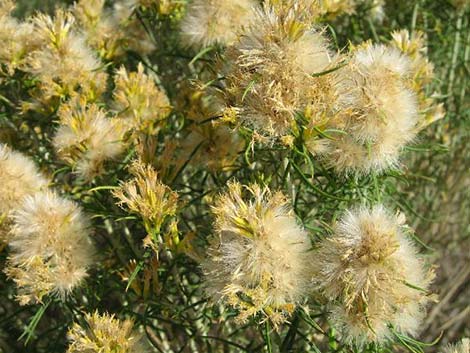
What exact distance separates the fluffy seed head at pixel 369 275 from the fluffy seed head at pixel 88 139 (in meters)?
0.69

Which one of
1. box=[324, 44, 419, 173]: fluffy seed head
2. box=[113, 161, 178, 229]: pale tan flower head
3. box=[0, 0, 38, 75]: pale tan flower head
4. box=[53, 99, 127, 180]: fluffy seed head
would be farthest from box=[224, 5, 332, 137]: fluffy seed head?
box=[0, 0, 38, 75]: pale tan flower head

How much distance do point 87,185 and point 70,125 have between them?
0.29m

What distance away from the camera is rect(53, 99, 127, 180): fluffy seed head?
183cm

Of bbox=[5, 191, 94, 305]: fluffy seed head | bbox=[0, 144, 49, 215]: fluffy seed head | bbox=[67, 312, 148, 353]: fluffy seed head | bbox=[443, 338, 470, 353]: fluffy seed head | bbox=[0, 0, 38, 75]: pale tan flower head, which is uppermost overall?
bbox=[0, 0, 38, 75]: pale tan flower head

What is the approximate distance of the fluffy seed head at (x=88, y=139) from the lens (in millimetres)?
1829

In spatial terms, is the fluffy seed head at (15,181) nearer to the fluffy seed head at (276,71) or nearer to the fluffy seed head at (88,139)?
the fluffy seed head at (88,139)

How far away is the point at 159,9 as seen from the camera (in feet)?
7.24

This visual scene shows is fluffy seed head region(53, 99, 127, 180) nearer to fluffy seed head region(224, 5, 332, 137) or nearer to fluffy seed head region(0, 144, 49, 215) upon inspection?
fluffy seed head region(0, 144, 49, 215)

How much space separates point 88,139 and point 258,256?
661mm

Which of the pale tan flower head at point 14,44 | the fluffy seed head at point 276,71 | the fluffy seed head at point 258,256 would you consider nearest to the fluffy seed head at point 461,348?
the fluffy seed head at point 258,256

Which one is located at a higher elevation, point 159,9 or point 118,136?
point 159,9

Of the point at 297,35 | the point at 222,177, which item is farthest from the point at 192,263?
the point at 297,35

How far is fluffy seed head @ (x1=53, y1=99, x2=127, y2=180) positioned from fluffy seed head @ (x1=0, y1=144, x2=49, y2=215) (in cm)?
12

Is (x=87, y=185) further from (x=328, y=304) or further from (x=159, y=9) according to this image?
(x=328, y=304)
